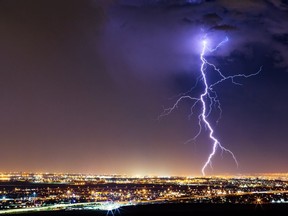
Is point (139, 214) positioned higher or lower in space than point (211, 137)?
lower

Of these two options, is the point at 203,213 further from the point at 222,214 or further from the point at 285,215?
the point at 285,215

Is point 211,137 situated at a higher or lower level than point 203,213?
higher

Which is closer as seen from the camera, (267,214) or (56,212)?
(267,214)

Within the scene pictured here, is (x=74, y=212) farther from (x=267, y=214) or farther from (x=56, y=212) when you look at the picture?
(x=267, y=214)

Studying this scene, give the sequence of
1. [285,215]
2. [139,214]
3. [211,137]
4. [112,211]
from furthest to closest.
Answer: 1. [112,211]
2. [139,214]
3. [285,215]
4. [211,137]

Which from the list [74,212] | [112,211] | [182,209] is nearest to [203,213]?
[182,209]

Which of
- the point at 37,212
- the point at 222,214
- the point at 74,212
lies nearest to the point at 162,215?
the point at 222,214

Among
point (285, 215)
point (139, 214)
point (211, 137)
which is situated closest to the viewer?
point (211, 137)

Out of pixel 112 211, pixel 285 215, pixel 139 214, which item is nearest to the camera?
pixel 285 215

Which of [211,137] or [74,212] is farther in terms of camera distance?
[74,212]
